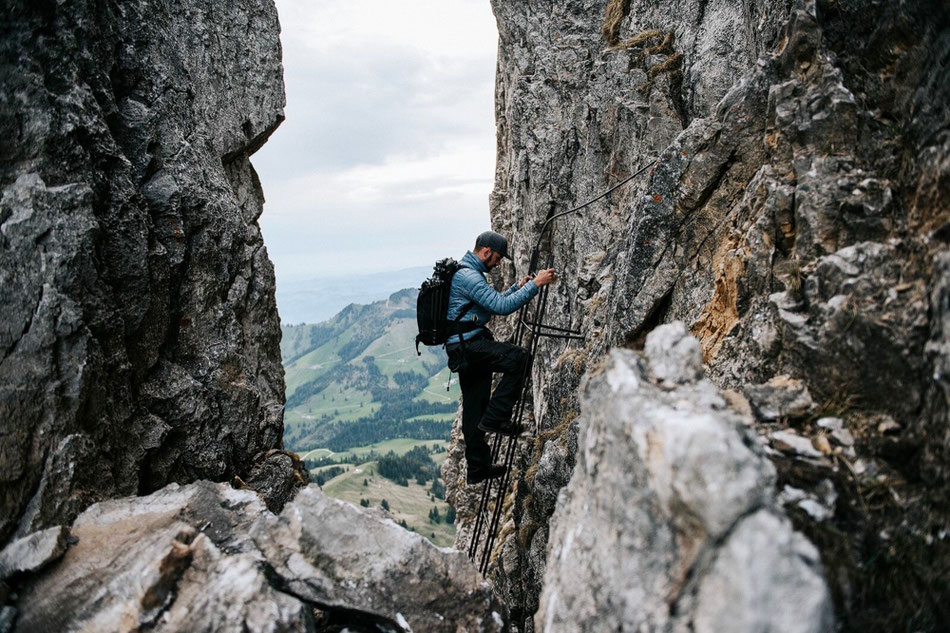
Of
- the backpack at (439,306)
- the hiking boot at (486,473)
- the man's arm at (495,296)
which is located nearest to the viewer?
the man's arm at (495,296)

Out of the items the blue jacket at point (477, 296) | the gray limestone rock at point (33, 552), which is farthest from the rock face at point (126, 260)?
the blue jacket at point (477, 296)

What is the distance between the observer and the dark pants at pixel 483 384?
14.1m

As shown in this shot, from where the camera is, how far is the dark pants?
14.1 meters

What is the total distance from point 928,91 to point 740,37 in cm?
1167

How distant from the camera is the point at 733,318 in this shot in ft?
33.8

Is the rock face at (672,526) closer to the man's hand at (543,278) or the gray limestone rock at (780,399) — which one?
the gray limestone rock at (780,399)

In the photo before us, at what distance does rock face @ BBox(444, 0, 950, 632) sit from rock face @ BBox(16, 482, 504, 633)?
7.92ft

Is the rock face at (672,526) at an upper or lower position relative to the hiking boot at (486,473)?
upper

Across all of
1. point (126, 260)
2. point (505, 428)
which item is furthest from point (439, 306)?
point (126, 260)

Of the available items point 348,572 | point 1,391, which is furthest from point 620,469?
point 1,391

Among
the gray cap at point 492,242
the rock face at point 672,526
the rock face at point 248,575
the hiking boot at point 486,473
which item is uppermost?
the gray cap at point 492,242

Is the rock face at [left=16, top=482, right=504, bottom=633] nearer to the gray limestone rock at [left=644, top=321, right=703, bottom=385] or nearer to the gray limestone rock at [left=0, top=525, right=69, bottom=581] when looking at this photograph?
the gray limestone rock at [left=0, top=525, right=69, bottom=581]

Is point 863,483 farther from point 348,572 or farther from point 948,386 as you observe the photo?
point 348,572

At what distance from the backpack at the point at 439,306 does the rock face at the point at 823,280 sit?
4.14 meters
